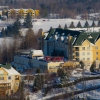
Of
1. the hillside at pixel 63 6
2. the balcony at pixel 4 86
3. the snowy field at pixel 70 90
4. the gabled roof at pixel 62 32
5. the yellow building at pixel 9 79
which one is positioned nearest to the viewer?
the snowy field at pixel 70 90

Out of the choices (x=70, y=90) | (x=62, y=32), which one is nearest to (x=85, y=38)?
(x=62, y=32)

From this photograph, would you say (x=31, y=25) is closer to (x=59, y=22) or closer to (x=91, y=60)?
(x=59, y=22)

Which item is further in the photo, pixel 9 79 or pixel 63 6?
pixel 63 6

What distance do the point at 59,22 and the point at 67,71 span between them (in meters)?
18.2

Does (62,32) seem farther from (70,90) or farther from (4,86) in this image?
(70,90)

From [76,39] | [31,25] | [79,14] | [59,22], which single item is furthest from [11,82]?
[79,14]

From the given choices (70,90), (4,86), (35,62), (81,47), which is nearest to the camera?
(70,90)

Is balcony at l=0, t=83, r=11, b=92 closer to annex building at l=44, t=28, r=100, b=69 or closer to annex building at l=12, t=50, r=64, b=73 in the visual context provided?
annex building at l=12, t=50, r=64, b=73

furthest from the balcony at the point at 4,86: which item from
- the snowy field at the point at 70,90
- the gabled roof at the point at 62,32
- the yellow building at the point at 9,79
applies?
the gabled roof at the point at 62,32

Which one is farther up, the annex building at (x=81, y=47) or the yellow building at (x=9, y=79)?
the annex building at (x=81, y=47)

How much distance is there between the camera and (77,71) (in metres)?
17.6

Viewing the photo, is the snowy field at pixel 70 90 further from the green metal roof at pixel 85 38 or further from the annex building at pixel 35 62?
the green metal roof at pixel 85 38

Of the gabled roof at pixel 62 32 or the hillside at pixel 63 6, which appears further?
the hillside at pixel 63 6

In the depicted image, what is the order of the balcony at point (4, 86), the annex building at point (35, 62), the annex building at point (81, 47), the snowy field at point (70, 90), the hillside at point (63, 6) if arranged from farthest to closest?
1. the hillside at point (63, 6)
2. the annex building at point (81, 47)
3. the annex building at point (35, 62)
4. the balcony at point (4, 86)
5. the snowy field at point (70, 90)
